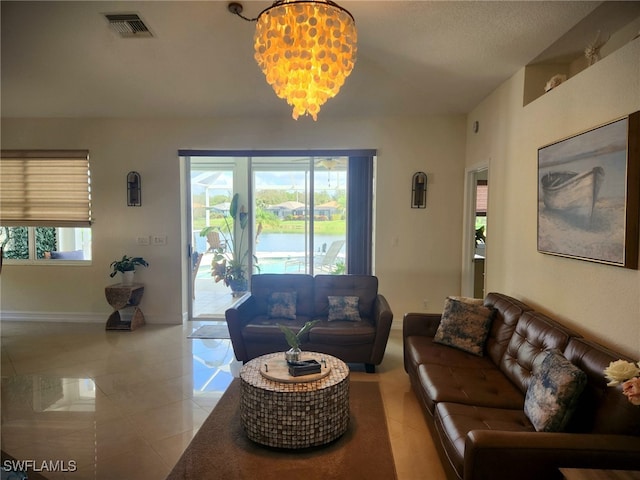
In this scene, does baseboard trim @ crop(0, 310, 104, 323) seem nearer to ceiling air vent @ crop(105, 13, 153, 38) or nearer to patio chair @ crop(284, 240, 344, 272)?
patio chair @ crop(284, 240, 344, 272)

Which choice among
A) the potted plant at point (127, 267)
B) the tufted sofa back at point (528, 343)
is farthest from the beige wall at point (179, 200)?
the tufted sofa back at point (528, 343)

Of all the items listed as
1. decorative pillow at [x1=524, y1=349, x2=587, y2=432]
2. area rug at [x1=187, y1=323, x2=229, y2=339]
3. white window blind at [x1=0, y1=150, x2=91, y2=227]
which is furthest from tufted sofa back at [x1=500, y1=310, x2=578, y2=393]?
white window blind at [x1=0, y1=150, x2=91, y2=227]

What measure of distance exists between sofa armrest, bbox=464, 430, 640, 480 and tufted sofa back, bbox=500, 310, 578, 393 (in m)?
0.63

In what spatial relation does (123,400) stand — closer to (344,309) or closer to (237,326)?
(237,326)

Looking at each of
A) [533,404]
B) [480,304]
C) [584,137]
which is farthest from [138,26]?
[533,404]

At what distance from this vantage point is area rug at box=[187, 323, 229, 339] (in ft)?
14.9

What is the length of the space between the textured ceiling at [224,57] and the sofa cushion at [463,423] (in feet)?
8.69

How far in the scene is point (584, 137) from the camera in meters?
2.29

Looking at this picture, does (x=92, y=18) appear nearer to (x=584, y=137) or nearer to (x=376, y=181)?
(x=376, y=181)

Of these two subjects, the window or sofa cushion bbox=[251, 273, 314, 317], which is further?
the window

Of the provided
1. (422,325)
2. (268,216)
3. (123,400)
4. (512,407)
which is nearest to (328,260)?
(268,216)

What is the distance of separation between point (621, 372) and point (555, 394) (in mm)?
314

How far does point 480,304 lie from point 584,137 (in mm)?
1466

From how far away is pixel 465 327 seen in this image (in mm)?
2961
